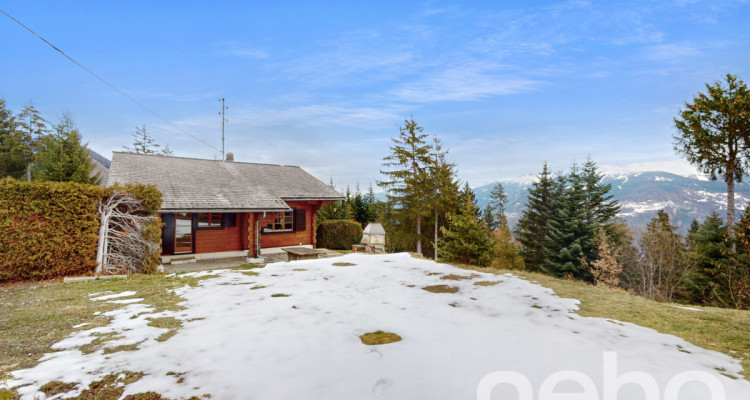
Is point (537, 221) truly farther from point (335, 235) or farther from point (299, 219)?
point (299, 219)

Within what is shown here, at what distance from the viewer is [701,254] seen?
623 inches

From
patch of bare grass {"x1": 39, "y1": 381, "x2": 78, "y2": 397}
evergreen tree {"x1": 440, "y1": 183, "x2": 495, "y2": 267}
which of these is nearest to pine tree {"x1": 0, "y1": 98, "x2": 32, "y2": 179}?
patch of bare grass {"x1": 39, "y1": 381, "x2": 78, "y2": 397}

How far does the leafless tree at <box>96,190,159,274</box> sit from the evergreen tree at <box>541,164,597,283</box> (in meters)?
26.4

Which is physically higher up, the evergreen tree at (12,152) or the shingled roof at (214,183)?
the evergreen tree at (12,152)

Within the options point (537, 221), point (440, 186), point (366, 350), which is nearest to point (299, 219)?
point (440, 186)

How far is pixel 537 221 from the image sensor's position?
29.3 meters

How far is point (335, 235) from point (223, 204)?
8896 millimetres

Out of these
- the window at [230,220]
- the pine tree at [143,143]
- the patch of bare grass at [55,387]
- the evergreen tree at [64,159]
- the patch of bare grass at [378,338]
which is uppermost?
the pine tree at [143,143]

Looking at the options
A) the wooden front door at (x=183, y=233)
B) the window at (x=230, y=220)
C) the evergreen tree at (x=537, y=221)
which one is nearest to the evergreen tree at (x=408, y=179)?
the window at (x=230, y=220)

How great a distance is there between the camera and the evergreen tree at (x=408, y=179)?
21.9m

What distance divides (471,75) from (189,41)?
11938 mm

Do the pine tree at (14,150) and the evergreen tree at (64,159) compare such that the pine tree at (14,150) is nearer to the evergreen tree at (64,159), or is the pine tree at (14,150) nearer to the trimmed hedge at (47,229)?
the evergreen tree at (64,159)

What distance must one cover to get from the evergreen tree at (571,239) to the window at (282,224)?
21.0 meters

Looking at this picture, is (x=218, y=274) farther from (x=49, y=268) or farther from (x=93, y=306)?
(x=49, y=268)
